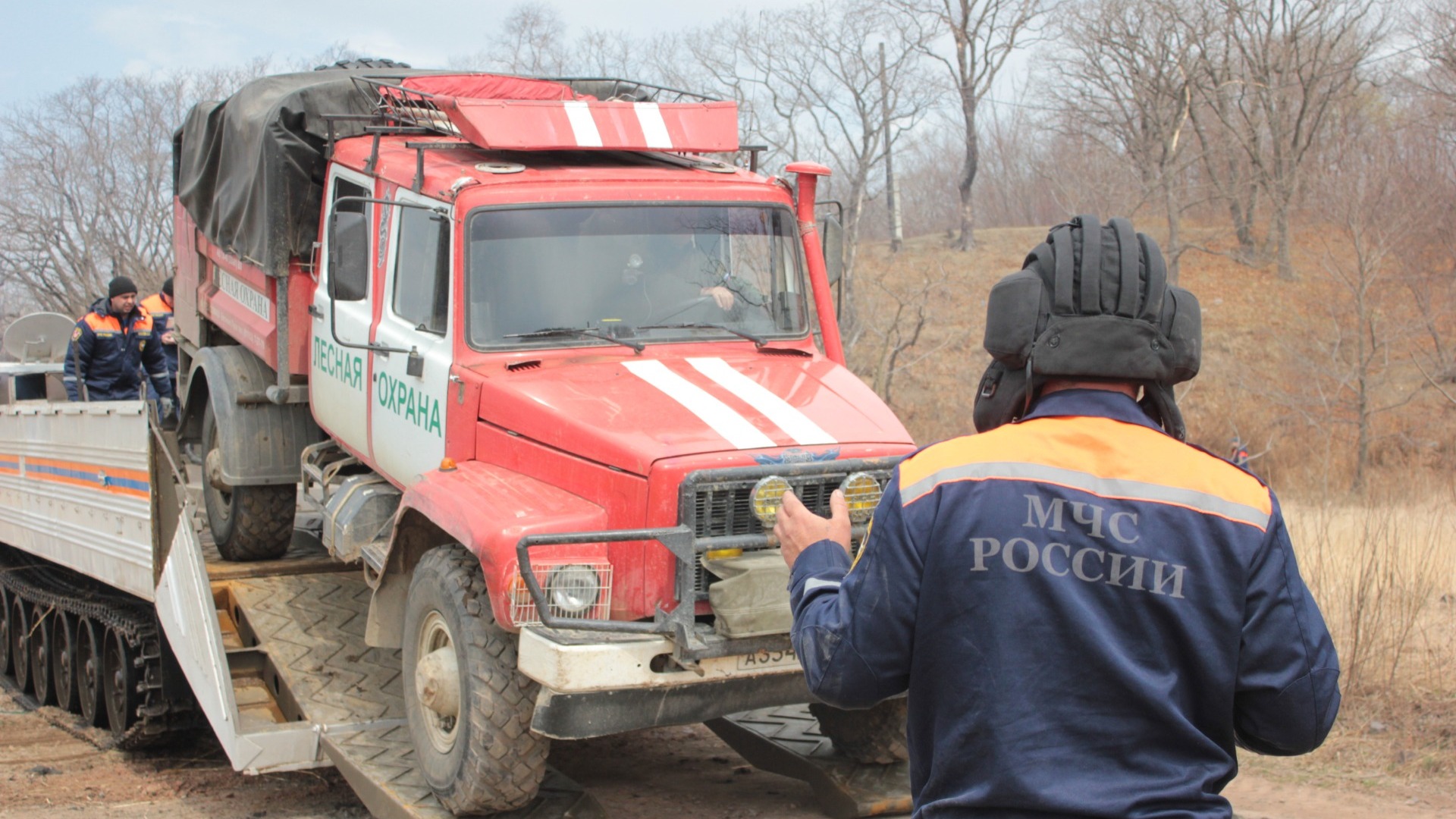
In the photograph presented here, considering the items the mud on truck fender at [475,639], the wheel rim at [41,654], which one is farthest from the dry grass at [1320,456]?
the wheel rim at [41,654]

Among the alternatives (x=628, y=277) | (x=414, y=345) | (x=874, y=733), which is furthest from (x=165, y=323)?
(x=874, y=733)

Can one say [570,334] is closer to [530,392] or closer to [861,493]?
[530,392]

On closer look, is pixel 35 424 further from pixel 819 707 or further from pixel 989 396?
pixel 989 396

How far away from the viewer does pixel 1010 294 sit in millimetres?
2076

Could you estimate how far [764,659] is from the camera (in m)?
4.35

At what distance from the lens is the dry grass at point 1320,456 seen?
254 inches

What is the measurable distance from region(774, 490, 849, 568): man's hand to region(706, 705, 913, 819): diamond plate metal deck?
287 centimetres

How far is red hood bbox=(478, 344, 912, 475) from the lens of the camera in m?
4.46

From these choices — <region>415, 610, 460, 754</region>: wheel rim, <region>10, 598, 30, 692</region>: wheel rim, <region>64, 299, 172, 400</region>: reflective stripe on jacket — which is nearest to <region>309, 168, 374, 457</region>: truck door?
<region>415, 610, 460, 754</region>: wheel rim

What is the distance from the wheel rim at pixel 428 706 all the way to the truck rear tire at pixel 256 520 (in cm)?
287

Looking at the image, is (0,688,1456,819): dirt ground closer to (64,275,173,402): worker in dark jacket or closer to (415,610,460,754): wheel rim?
(415,610,460,754): wheel rim

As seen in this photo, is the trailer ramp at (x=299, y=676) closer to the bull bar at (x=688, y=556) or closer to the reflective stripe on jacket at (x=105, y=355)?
the bull bar at (x=688, y=556)

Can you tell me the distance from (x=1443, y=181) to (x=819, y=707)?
22211 millimetres

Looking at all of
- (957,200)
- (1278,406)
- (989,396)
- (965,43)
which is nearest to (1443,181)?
(1278,406)
